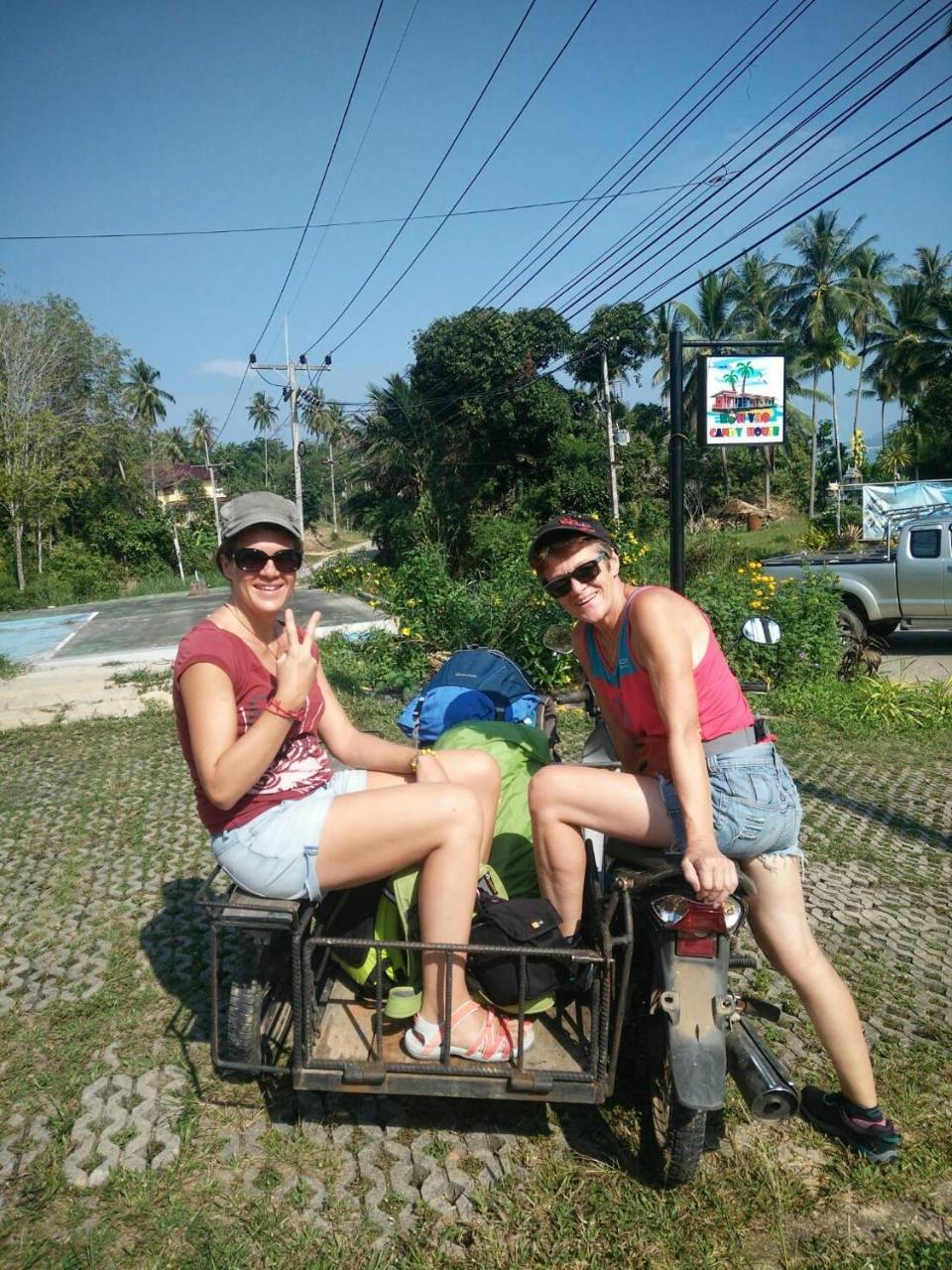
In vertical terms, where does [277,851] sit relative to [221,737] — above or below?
below

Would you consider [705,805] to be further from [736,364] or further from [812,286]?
[812,286]

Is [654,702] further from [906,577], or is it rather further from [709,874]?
[906,577]

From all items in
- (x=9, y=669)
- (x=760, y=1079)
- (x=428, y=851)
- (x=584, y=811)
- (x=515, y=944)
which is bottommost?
(x=9, y=669)

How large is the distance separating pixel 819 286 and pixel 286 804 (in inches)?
1744

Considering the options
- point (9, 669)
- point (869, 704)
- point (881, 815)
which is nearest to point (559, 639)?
point (881, 815)

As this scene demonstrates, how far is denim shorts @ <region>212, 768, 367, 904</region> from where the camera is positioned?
247 centimetres

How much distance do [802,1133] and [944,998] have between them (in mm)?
1117

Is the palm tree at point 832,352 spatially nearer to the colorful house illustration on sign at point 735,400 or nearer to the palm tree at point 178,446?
the colorful house illustration on sign at point 735,400

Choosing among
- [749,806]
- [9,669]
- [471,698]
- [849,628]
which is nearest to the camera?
[749,806]

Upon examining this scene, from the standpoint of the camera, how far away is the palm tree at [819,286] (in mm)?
39719

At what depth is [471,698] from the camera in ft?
13.1

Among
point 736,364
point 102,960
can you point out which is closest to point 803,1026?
point 102,960

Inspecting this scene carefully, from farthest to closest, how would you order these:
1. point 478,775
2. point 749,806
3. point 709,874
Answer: point 478,775, point 749,806, point 709,874

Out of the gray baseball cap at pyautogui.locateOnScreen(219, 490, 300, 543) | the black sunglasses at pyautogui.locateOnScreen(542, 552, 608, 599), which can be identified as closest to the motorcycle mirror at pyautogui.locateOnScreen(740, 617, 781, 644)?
the black sunglasses at pyautogui.locateOnScreen(542, 552, 608, 599)
